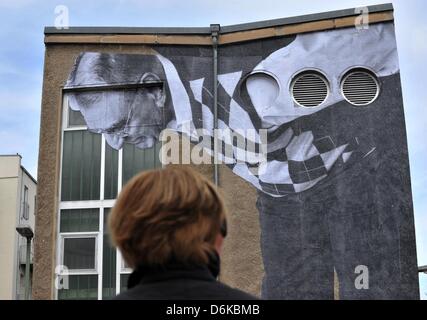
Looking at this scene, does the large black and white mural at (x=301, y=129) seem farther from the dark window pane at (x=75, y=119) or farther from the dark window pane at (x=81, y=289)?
the dark window pane at (x=81, y=289)

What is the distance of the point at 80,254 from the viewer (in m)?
11.7

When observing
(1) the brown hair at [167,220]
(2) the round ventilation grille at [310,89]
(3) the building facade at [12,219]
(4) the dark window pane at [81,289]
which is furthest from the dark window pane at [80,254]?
(3) the building facade at [12,219]

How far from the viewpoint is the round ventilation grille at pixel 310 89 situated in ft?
38.3

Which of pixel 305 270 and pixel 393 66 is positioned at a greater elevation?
pixel 393 66

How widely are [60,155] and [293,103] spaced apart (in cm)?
453

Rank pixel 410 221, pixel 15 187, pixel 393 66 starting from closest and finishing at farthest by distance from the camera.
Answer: pixel 410 221 → pixel 393 66 → pixel 15 187

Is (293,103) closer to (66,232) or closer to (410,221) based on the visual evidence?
(410,221)

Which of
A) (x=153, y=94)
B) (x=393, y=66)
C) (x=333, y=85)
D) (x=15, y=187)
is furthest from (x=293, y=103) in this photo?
(x=15, y=187)

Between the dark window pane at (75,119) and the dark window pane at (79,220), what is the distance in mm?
1676

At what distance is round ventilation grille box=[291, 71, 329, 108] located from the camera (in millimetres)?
11672

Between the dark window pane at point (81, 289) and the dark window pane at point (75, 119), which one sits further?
the dark window pane at point (75, 119)

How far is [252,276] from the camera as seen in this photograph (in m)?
11.0

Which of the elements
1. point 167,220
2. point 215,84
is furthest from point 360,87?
point 167,220

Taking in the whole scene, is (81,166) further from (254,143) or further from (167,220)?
(167,220)
